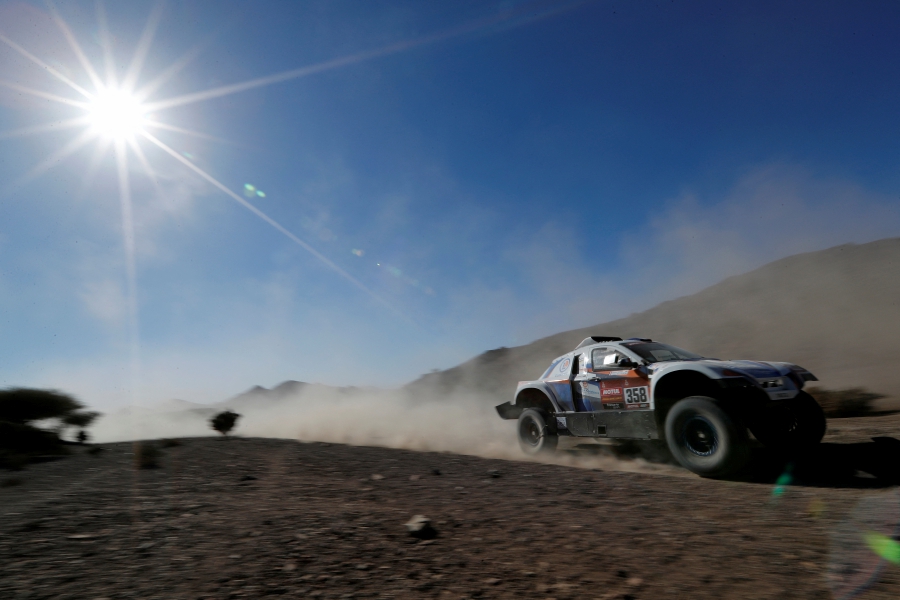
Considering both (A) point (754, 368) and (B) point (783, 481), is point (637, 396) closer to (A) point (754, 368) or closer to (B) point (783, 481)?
(A) point (754, 368)

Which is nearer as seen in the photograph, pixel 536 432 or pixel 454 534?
pixel 454 534

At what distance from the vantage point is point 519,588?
256 cm

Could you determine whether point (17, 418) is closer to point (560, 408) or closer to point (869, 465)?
point (560, 408)

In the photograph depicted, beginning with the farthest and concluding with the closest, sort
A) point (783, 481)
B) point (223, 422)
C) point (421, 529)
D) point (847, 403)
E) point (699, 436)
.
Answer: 1. point (223, 422)
2. point (847, 403)
3. point (699, 436)
4. point (783, 481)
5. point (421, 529)

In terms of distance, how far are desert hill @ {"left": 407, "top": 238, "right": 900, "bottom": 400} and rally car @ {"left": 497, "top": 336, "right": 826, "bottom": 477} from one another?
8431 mm

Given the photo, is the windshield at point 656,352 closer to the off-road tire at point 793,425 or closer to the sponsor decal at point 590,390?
the sponsor decal at point 590,390

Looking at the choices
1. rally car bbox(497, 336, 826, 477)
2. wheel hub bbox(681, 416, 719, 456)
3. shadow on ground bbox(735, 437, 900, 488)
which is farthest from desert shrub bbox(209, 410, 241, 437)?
shadow on ground bbox(735, 437, 900, 488)

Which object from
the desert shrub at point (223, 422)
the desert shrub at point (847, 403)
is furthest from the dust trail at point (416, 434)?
the desert shrub at point (847, 403)

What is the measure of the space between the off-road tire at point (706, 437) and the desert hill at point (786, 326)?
9647 mm

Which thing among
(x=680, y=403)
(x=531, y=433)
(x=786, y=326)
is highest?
(x=786, y=326)

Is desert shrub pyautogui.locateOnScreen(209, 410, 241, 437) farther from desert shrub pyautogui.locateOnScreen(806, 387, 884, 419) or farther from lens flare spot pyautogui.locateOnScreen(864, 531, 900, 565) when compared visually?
desert shrub pyautogui.locateOnScreen(806, 387, 884, 419)

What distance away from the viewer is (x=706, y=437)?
5984mm

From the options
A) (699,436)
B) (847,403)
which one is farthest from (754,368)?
(847,403)

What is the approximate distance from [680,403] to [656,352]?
1341 millimetres
